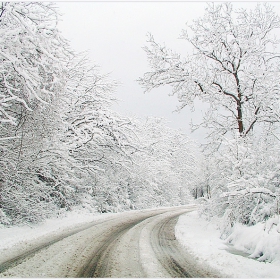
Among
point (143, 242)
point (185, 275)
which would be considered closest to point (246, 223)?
point (143, 242)

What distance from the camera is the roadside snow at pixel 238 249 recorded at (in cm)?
468

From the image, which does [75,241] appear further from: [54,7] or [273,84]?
[273,84]

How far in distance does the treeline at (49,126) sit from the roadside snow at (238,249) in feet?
17.9

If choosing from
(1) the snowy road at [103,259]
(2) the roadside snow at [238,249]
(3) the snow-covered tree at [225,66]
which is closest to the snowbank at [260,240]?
(2) the roadside snow at [238,249]

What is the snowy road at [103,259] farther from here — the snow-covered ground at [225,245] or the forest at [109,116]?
the forest at [109,116]

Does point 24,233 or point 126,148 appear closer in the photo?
point 24,233

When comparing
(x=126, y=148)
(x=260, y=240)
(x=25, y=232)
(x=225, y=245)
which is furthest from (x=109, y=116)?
(x=260, y=240)

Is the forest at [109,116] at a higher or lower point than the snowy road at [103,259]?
higher

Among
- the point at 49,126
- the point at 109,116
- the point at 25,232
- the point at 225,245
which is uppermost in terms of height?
the point at 109,116

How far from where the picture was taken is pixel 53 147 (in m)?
9.53

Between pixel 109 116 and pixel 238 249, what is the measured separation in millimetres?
9043

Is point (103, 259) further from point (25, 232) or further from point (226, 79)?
point (226, 79)

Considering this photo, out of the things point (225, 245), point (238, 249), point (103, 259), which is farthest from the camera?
point (225, 245)

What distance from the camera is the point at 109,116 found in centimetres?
1345
